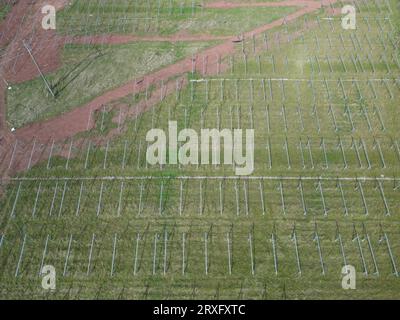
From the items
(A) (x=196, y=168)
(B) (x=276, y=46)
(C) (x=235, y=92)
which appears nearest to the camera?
(A) (x=196, y=168)

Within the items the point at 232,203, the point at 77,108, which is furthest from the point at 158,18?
the point at 232,203

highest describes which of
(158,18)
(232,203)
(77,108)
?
(158,18)

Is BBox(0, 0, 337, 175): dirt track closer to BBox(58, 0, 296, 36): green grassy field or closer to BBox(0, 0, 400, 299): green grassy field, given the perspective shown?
BBox(0, 0, 400, 299): green grassy field

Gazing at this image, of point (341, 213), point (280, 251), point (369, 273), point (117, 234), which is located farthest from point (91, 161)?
point (369, 273)

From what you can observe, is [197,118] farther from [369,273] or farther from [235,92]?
[369,273]

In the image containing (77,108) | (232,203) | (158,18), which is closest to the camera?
(232,203)

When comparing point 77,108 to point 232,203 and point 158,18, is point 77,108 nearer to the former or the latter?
point 158,18

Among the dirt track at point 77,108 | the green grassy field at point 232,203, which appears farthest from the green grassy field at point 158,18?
the green grassy field at point 232,203
